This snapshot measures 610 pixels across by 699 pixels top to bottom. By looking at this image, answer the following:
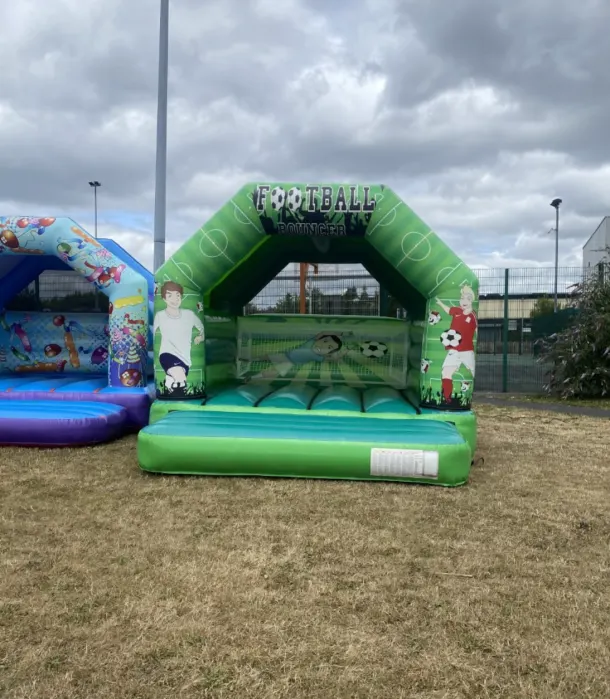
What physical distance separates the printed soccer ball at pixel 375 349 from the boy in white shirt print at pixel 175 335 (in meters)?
2.16

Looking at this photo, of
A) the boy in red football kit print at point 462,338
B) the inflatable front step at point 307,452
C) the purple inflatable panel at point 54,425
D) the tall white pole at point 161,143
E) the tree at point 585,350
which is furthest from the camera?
the tree at point 585,350

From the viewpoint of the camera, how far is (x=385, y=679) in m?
1.79

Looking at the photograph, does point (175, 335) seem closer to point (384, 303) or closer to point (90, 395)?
point (90, 395)

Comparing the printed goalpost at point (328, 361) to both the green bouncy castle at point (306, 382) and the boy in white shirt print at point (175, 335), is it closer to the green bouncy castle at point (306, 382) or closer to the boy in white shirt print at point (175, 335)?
the green bouncy castle at point (306, 382)

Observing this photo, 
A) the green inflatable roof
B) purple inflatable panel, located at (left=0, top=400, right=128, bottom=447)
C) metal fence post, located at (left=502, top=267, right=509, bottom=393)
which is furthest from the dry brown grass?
metal fence post, located at (left=502, top=267, right=509, bottom=393)

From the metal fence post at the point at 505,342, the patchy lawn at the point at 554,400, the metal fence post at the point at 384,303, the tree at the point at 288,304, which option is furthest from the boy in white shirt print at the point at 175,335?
the metal fence post at the point at 505,342

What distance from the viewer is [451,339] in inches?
174

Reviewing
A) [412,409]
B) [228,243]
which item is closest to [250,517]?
[412,409]

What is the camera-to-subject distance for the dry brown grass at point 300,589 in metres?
1.81

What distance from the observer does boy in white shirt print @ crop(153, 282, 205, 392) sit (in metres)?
4.63

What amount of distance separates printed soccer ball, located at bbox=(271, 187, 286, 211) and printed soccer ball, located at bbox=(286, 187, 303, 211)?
0.12ft

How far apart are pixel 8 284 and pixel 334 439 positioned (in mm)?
4290

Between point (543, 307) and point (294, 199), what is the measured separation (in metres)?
6.22

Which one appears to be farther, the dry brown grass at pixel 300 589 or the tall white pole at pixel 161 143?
the tall white pole at pixel 161 143
